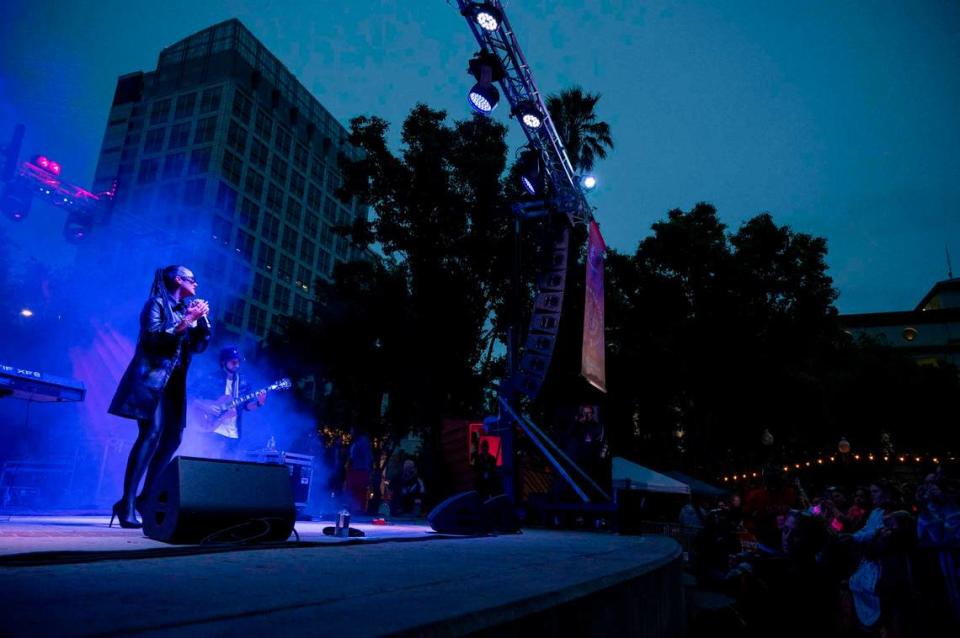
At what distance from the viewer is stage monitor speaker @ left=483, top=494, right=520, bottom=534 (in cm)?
594

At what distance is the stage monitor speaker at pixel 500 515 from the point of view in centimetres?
594

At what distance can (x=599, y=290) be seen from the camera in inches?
508

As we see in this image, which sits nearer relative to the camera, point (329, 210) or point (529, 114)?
point (529, 114)

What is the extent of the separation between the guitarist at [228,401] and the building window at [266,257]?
160ft

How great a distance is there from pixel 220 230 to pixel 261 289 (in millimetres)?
6583

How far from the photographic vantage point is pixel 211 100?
50500 mm

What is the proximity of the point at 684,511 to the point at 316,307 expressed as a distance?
54.9ft

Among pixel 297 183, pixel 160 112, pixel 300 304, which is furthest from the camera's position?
pixel 297 183

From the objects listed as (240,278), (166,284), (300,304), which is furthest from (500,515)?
(300,304)

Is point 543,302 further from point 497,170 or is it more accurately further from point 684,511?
point 497,170

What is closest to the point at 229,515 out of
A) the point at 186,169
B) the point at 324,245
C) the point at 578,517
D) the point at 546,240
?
the point at 578,517

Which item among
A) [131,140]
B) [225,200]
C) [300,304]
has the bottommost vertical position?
[300,304]

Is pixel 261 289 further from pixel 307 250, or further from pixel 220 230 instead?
pixel 307 250

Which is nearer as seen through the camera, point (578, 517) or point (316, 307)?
point (578, 517)
